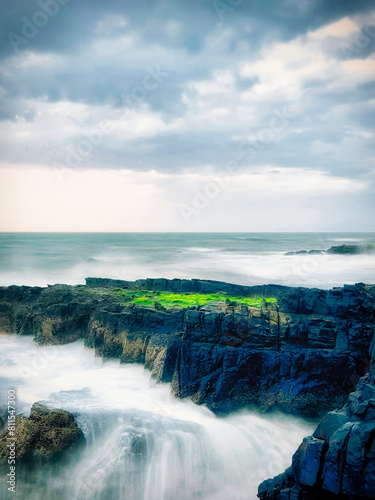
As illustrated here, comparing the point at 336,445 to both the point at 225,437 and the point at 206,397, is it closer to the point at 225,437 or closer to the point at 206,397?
the point at 225,437

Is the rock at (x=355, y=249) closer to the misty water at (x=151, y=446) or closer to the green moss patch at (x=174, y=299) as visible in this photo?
the green moss patch at (x=174, y=299)

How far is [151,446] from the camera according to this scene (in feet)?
27.4

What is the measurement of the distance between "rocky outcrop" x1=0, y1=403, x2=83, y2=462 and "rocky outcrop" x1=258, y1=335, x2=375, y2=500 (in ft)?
15.7

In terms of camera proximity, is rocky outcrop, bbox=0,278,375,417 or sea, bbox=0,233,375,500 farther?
rocky outcrop, bbox=0,278,375,417

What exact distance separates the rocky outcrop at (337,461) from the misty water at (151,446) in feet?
7.74

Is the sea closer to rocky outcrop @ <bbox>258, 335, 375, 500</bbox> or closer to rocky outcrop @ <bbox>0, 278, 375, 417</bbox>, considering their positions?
rocky outcrop @ <bbox>0, 278, 375, 417</bbox>

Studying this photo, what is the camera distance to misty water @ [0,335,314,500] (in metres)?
7.55

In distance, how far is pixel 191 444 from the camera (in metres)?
8.59

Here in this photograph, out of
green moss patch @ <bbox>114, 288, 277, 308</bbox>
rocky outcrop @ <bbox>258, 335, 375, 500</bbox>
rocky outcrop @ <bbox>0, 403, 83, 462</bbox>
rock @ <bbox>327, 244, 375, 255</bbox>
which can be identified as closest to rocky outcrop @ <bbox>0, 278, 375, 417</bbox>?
green moss patch @ <bbox>114, 288, 277, 308</bbox>

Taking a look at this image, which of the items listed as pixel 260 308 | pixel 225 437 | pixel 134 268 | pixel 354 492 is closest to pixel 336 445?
pixel 354 492

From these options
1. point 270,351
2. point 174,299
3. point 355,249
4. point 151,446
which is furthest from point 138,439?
point 355,249

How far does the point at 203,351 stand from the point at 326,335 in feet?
11.7

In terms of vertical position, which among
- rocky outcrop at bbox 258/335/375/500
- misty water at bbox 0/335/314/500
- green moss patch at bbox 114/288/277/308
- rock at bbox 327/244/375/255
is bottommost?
misty water at bbox 0/335/314/500

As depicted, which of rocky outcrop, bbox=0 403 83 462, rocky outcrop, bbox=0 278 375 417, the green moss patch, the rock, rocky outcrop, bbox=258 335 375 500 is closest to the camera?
rocky outcrop, bbox=258 335 375 500
